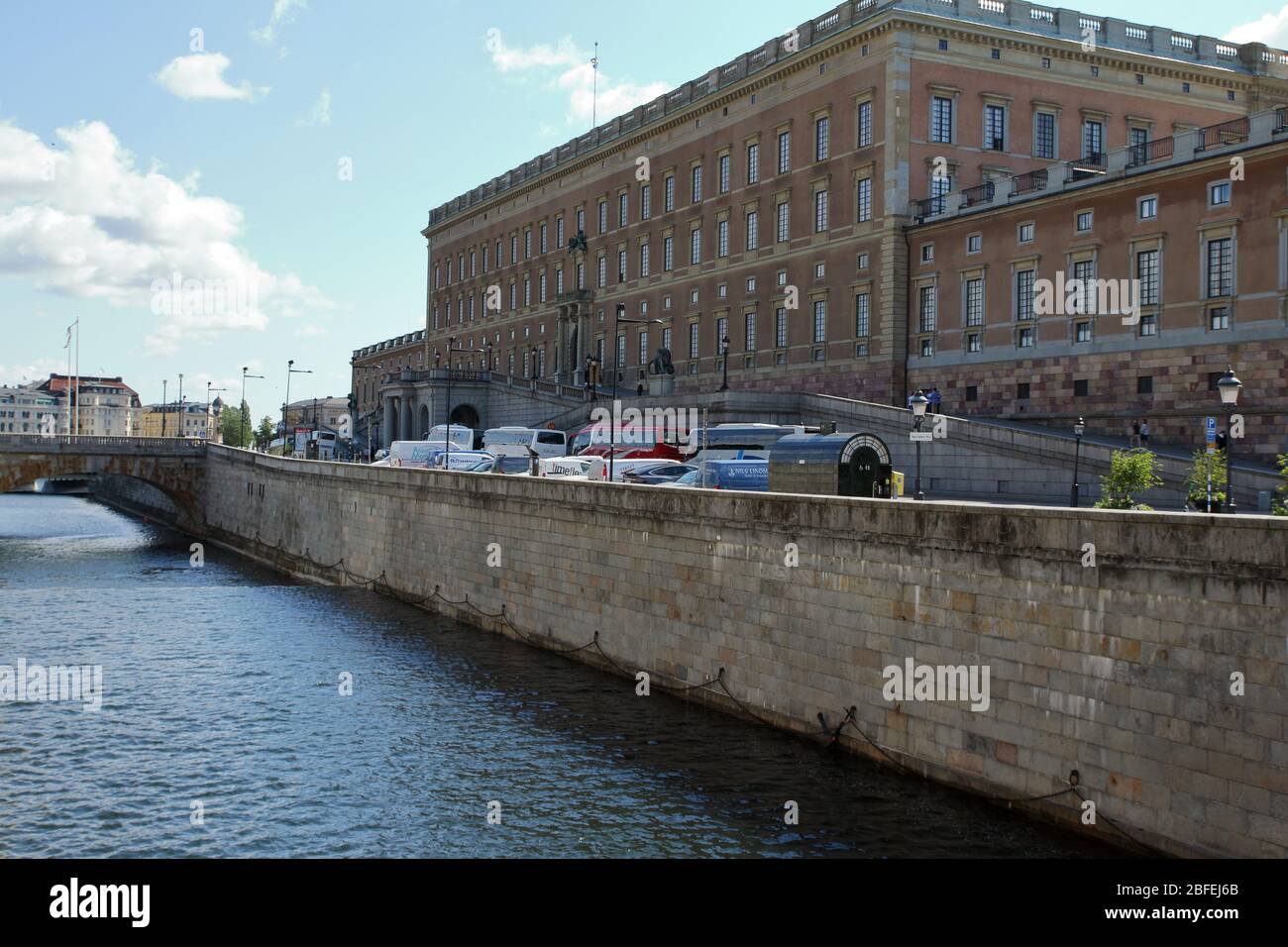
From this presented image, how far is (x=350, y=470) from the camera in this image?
173ft

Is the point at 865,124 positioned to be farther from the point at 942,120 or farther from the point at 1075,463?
the point at 1075,463

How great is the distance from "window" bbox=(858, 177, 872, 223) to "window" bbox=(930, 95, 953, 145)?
3522 millimetres

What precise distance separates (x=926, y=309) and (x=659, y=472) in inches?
752

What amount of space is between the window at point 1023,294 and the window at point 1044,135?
13.7 meters

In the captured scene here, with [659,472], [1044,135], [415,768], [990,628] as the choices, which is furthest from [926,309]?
[415,768]

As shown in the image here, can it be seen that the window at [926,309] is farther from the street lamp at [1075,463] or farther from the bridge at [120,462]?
the bridge at [120,462]

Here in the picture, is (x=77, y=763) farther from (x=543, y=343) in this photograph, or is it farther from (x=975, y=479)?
(x=543, y=343)

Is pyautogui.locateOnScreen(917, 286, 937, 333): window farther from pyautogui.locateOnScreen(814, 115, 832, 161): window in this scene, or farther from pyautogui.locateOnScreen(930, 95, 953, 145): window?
pyautogui.locateOnScreen(814, 115, 832, 161): window

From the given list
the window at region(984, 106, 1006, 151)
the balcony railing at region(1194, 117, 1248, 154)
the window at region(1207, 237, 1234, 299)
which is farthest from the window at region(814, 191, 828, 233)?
the window at region(1207, 237, 1234, 299)

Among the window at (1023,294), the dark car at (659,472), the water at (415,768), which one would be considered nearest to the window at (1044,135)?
the window at (1023,294)

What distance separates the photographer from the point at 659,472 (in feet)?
145

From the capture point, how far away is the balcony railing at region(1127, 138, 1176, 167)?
44.9 m

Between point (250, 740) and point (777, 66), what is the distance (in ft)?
168
